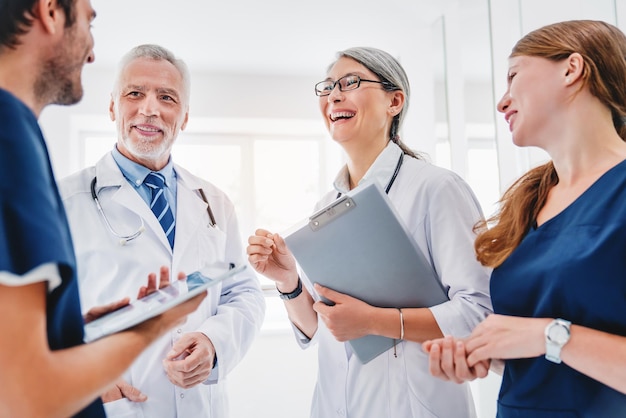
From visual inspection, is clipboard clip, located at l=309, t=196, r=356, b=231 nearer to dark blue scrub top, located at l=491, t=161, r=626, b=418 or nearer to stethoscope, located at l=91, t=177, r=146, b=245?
dark blue scrub top, located at l=491, t=161, r=626, b=418

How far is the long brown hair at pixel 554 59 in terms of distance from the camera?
915 mm

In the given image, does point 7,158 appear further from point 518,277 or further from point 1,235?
point 518,277

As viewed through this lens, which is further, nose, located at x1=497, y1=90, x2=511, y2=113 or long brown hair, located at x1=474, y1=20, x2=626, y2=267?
nose, located at x1=497, y1=90, x2=511, y2=113

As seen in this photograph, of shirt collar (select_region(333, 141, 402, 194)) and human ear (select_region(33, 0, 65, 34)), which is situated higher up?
human ear (select_region(33, 0, 65, 34))

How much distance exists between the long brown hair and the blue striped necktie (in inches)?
35.7

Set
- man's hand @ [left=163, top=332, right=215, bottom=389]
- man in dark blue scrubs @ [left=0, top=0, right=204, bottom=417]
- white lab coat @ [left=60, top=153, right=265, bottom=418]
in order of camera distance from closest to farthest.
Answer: man in dark blue scrubs @ [left=0, top=0, right=204, bottom=417] < man's hand @ [left=163, top=332, right=215, bottom=389] < white lab coat @ [left=60, top=153, right=265, bottom=418]

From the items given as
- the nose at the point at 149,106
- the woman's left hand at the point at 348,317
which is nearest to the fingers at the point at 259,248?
the woman's left hand at the point at 348,317

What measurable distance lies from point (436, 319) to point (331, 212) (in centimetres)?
33

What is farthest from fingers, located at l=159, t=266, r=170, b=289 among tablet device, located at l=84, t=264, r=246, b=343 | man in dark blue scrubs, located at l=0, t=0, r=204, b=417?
man in dark blue scrubs, located at l=0, t=0, r=204, b=417

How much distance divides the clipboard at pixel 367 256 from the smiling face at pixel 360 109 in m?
0.44

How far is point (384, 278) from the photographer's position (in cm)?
104

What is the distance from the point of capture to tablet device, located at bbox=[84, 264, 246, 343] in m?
0.63

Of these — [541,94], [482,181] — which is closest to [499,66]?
[482,181]

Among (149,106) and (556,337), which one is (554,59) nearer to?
(556,337)
